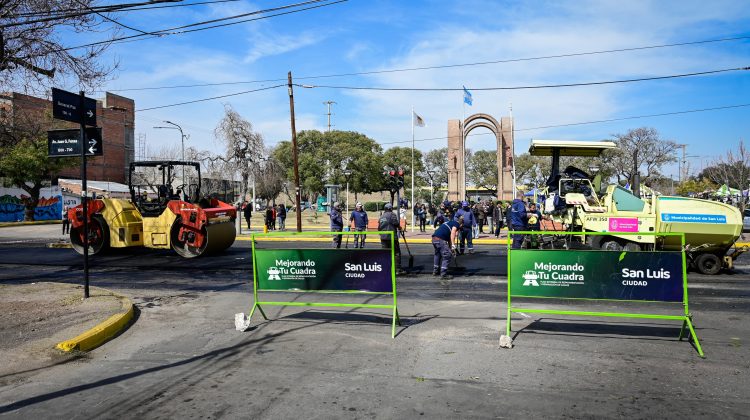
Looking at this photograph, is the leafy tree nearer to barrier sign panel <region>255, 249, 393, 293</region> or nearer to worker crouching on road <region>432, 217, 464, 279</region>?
worker crouching on road <region>432, 217, 464, 279</region>

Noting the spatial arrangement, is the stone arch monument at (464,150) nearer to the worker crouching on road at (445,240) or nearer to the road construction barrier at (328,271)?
the worker crouching on road at (445,240)

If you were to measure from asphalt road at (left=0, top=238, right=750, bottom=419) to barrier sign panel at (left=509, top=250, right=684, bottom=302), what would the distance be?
0.59 meters

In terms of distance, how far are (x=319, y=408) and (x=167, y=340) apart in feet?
10.5

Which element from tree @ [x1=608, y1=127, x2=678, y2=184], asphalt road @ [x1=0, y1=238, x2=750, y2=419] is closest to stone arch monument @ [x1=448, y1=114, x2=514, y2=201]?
tree @ [x1=608, y1=127, x2=678, y2=184]

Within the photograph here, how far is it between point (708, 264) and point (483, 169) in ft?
187

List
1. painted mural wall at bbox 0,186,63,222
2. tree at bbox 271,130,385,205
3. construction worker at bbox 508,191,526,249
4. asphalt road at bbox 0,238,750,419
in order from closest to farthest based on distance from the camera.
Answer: asphalt road at bbox 0,238,750,419 → construction worker at bbox 508,191,526,249 → painted mural wall at bbox 0,186,63,222 → tree at bbox 271,130,385,205

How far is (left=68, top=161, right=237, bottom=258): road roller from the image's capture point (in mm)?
15195

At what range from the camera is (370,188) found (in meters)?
61.2

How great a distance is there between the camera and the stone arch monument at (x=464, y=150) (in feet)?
152

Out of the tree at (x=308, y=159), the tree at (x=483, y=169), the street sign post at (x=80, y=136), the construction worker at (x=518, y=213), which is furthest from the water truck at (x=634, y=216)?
the tree at (x=483, y=169)

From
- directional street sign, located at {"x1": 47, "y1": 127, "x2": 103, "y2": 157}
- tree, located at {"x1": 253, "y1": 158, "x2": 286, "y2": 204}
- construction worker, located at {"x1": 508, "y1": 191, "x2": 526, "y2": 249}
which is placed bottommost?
construction worker, located at {"x1": 508, "y1": 191, "x2": 526, "y2": 249}

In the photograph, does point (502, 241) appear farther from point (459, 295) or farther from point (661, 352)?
point (661, 352)

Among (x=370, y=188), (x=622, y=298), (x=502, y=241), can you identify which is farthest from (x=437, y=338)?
(x=370, y=188)

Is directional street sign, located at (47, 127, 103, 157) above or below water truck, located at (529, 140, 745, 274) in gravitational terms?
above
